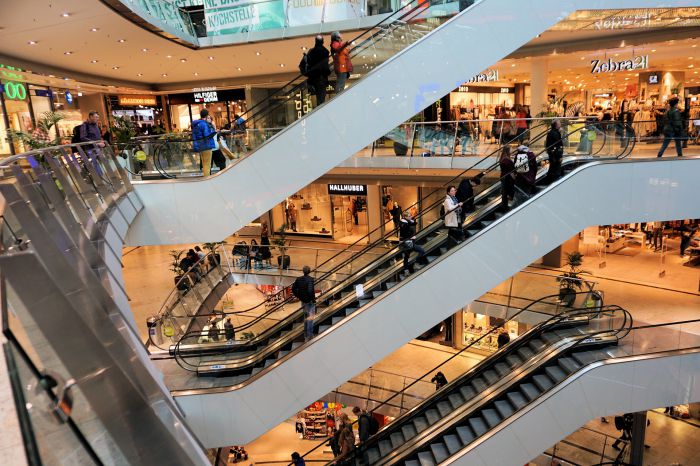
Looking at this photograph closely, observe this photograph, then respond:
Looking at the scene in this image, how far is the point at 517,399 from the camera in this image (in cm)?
962

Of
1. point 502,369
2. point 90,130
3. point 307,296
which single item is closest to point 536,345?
point 502,369

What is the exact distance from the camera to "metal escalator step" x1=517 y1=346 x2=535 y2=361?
1052cm

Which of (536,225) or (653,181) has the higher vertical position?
(653,181)

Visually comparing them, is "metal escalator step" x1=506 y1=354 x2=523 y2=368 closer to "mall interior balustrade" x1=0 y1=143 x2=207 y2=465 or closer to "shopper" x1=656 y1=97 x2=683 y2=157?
"shopper" x1=656 y1=97 x2=683 y2=157

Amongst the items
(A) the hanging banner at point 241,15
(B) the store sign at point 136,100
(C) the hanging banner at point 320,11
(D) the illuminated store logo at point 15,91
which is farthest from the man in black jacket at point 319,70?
(B) the store sign at point 136,100

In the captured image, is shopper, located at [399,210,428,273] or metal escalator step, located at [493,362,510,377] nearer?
metal escalator step, located at [493,362,510,377]

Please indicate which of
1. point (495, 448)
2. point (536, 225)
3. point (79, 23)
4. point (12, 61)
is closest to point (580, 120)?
point (536, 225)

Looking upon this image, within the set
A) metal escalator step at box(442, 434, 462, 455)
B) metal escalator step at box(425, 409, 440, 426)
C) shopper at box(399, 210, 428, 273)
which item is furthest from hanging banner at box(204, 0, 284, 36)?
metal escalator step at box(442, 434, 462, 455)

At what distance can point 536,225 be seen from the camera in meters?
9.88

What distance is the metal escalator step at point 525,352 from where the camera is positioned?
10.5 meters

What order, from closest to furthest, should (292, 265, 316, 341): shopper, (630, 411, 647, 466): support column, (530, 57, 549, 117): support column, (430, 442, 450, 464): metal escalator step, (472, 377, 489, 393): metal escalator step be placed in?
(430, 442, 450, 464): metal escalator step < (292, 265, 316, 341): shopper < (472, 377, 489, 393): metal escalator step < (630, 411, 647, 466): support column < (530, 57, 549, 117): support column

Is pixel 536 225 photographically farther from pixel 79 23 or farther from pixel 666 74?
pixel 666 74

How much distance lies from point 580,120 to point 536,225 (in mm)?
2874

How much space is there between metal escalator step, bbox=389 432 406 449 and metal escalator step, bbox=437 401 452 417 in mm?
964
